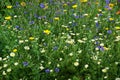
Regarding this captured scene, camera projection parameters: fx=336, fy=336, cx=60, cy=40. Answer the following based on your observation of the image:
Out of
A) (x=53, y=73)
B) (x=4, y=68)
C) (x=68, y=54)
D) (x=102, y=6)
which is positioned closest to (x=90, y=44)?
(x=68, y=54)

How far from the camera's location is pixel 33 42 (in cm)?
480

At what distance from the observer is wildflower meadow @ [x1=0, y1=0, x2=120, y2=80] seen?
14.6 ft

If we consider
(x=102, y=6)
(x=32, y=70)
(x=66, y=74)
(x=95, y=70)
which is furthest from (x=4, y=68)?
(x=102, y=6)

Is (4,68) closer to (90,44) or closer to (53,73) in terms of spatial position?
(53,73)

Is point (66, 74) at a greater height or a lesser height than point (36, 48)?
lesser

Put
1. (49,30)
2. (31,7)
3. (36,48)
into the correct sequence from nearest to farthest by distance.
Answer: (36,48) → (49,30) → (31,7)

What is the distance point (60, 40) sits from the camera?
16.1 feet

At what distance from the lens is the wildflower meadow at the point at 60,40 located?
4441 millimetres

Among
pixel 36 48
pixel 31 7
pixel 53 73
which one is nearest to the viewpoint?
pixel 53 73

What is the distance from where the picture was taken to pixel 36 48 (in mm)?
4664

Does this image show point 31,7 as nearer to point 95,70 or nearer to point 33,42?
point 33,42

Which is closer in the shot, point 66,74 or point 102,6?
point 66,74

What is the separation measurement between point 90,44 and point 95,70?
453 millimetres

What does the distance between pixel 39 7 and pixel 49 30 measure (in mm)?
1075
